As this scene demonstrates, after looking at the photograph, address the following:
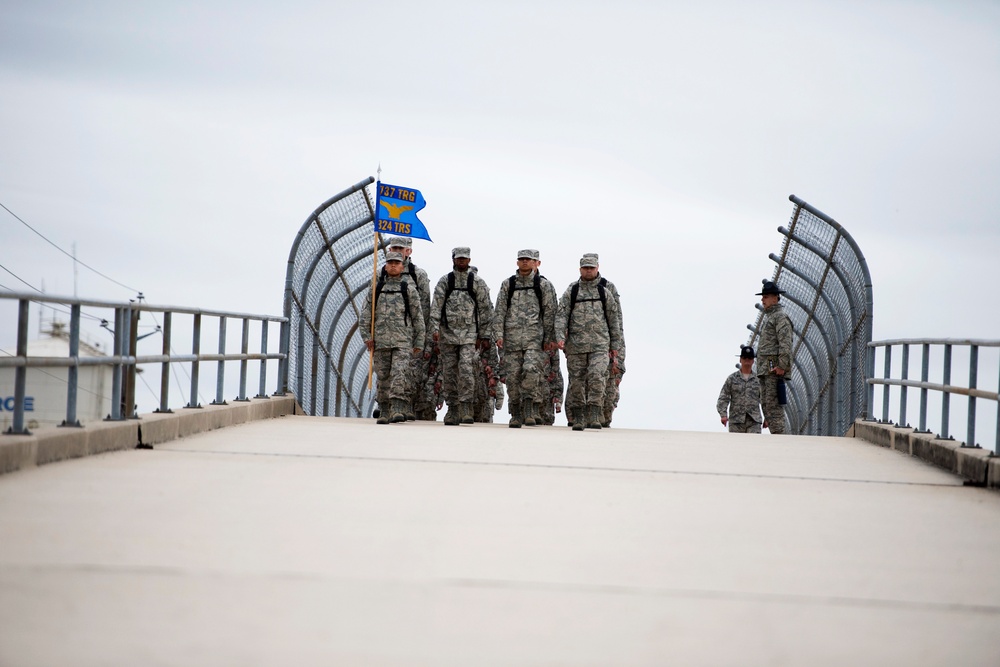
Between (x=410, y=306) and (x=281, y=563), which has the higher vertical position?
(x=410, y=306)

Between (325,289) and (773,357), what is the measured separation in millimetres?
6018

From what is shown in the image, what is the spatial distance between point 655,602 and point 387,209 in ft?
37.2

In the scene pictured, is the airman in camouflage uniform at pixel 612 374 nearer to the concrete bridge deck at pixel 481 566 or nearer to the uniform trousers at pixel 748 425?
the uniform trousers at pixel 748 425

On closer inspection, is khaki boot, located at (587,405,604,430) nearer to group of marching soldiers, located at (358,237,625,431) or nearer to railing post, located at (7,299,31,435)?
group of marching soldiers, located at (358,237,625,431)

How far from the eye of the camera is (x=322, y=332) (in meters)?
18.1

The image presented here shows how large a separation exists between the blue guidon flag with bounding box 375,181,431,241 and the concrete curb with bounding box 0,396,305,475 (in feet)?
12.6

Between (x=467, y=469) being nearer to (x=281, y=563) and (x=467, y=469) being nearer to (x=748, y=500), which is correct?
(x=748, y=500)

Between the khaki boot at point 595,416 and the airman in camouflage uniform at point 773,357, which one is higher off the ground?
the airman in camouflage uniform at point 773,357

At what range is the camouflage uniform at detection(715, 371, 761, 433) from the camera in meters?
17.1

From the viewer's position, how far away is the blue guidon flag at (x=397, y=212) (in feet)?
50.6

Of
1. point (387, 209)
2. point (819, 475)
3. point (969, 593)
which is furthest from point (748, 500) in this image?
point (387, 209)

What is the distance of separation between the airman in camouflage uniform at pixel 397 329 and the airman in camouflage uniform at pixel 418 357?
14cm

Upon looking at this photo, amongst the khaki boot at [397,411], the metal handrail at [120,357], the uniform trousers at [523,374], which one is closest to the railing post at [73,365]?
the metal handrail at [120,357]

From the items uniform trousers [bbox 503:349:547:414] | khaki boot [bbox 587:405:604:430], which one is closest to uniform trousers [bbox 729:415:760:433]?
khaki boot [bbox 587:405:604:430]
